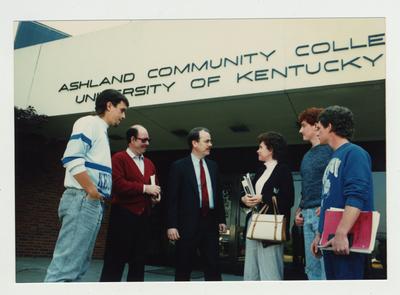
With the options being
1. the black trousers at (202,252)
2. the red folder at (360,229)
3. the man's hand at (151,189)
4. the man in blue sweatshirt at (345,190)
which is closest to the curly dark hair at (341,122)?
the man in blue sweatshirt at (345,190)

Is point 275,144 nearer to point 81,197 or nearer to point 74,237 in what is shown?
point 81,197

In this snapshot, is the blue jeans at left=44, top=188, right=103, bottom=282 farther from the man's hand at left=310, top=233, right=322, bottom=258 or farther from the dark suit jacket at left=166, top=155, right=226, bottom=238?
the man's hand at left=310, top=233, right=322, bottom=258

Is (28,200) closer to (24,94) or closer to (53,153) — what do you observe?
(53,153)

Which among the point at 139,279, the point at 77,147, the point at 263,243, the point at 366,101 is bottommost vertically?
the point at 139,279

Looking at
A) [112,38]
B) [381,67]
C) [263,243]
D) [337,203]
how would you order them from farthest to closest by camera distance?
[112,38]
[381,67]
[263,243]
[337,203]

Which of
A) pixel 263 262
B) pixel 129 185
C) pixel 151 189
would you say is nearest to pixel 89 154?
pixel 129 185

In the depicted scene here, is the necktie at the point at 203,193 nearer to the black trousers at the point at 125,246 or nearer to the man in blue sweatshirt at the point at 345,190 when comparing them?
the black trousers at the point at 125,246

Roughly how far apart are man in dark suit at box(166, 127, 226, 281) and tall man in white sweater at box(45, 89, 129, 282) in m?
0.71

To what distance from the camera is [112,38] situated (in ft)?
19.4

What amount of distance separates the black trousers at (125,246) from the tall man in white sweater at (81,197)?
0.41 metres

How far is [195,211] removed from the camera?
3.67m

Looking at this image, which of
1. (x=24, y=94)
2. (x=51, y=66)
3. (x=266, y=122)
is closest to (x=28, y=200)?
(x=24, y=94)

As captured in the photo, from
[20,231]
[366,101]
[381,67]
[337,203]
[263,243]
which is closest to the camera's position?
[337,203]

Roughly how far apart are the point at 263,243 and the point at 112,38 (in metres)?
3.92
